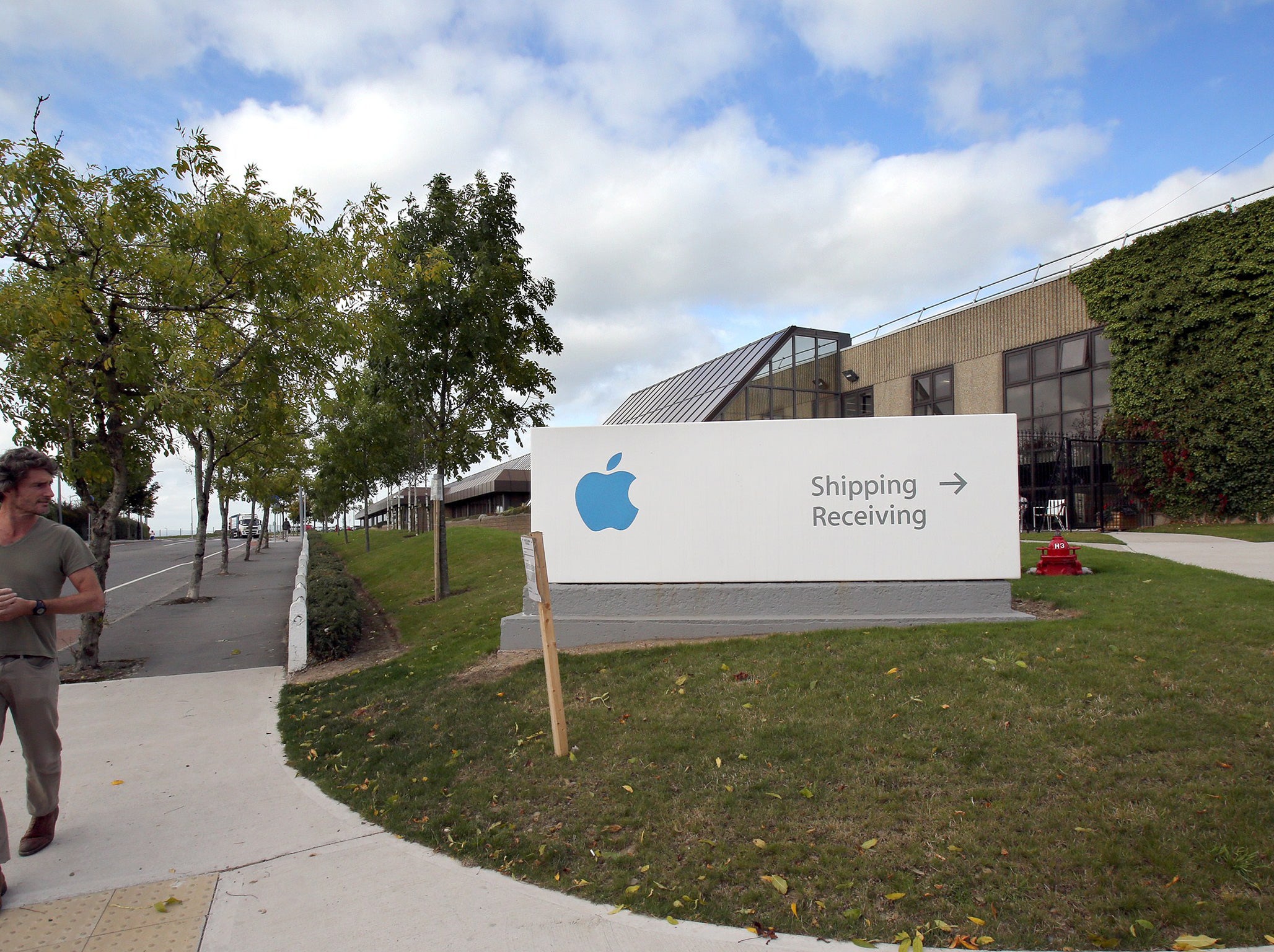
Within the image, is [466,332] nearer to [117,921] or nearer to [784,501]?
[784,501]

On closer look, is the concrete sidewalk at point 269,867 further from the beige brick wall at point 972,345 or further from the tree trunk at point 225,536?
the beige brick wall at point 972,345

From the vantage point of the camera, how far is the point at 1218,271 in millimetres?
19531

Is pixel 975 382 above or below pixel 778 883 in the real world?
above

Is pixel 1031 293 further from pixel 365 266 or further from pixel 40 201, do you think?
pixel 40 201

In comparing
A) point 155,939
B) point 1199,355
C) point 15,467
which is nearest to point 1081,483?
point 1199,355

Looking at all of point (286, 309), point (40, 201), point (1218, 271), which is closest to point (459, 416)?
point (286, 309)

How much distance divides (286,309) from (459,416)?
3.98 metres

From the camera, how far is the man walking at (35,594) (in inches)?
147

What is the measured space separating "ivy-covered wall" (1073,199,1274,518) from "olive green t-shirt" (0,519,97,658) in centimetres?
2305

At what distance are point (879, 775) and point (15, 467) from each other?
15.2 ft

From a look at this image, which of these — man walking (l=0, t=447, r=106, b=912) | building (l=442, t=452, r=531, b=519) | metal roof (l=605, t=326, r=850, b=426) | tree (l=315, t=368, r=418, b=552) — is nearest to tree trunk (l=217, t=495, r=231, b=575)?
tree (l=315, t=368, r=418, b=552)

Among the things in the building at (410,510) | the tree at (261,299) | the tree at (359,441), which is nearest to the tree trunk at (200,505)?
the tree at (359,441)

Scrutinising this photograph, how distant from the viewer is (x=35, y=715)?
3.83 metres

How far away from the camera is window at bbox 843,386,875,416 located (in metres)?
30.2
